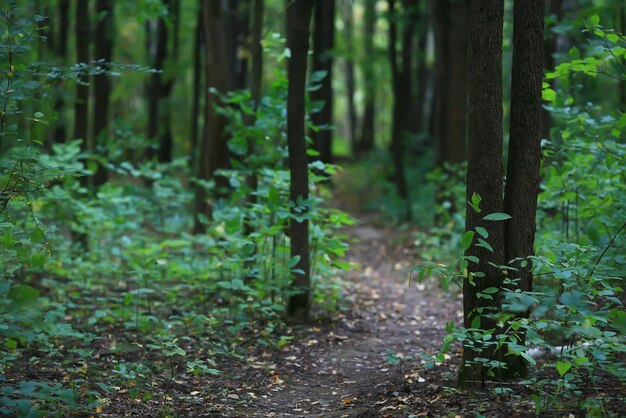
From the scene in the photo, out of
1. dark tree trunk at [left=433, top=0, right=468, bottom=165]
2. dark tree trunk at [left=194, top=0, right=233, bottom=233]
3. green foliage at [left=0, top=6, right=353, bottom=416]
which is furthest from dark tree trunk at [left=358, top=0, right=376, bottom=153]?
green foliage at [left=0, top=6, right=353, bottom=416]

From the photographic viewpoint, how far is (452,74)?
13.1 metres

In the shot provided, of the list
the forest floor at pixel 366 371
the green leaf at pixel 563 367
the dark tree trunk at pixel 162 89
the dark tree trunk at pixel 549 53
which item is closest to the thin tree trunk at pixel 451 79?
the dark tree trunk at pixel 549 53

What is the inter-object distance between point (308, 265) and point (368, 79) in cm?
1724

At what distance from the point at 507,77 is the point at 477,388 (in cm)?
1289

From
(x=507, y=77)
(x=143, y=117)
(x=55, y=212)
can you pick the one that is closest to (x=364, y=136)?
(x=143, y=117)

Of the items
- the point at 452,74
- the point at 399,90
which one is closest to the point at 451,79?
the point at 452,74

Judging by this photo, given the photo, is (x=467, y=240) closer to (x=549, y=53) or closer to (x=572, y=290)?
(x=572, y=290)

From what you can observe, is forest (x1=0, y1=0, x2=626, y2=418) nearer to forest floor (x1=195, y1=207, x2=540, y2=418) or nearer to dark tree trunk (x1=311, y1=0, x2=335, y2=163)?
forest floor (x1=195, y1=207, x2=540, y2=418)

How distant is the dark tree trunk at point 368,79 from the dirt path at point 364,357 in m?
12.3

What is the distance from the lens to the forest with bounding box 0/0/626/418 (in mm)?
4391

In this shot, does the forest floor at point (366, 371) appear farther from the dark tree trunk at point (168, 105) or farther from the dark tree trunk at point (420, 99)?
the dark tree trunk at point (420, 99)

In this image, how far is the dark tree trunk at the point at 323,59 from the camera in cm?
1583

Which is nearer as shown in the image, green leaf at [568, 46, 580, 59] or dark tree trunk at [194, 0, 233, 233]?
green leaf at [568, 46, 580, 59]

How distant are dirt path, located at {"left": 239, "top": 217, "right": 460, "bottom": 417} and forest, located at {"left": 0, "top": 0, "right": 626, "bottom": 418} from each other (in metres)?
0.03
